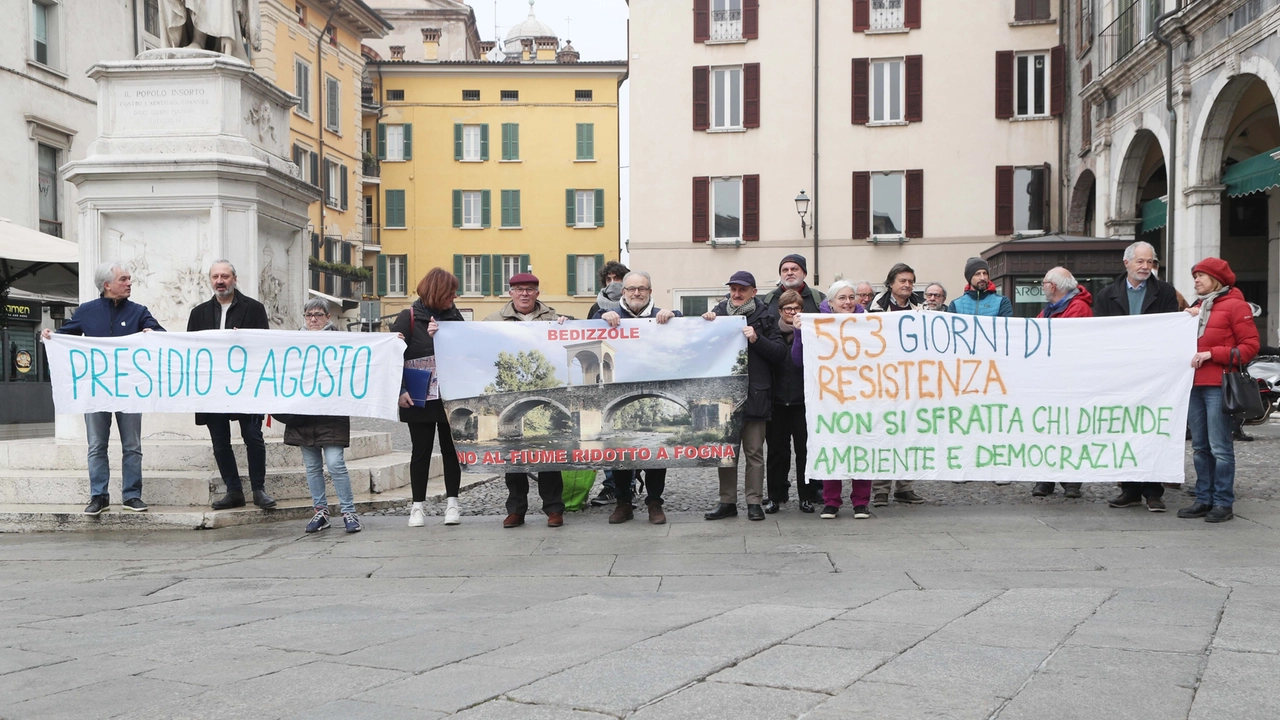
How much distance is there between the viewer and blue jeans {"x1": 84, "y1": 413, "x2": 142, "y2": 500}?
8.27 meters

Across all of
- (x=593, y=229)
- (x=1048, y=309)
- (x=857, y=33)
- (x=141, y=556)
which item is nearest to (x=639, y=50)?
(x=857, y=33)

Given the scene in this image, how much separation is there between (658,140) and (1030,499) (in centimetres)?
2677

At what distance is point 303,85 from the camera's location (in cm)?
Answer: 4316

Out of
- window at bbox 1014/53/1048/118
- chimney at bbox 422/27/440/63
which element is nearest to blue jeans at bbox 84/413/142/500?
window at bbox 1014/53/1048/118

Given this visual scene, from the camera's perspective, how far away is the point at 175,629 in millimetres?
5043

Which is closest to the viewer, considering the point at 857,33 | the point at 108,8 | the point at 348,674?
the point at 348,674

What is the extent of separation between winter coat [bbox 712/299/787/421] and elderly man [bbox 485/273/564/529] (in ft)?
4.56

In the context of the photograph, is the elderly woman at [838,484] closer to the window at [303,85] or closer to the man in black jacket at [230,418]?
the man in black jacket at [230,418]

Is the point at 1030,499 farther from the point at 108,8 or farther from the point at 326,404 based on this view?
the point at 108,8

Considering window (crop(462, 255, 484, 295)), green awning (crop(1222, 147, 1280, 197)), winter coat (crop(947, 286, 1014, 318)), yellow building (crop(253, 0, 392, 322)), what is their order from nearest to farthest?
winter coat (crop(947, 286, 1014, 318)) → green awning (crop(1222, 147, 1280, 197)) → yellow building (crop(253, 0, 392, 322)) → window (crop(462, 255, 484, 295))

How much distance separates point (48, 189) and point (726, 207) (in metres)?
18.2

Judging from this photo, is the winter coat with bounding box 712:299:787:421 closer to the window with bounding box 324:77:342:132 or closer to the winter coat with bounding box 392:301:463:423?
the winter coat with bounding box 392:301:463:423

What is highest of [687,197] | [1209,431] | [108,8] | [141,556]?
[108,8]

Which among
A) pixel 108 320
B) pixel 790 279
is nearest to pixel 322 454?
pixel 108 320
